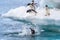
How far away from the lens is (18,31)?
8.11 m

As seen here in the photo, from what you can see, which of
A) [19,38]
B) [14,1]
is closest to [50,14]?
[19,38]

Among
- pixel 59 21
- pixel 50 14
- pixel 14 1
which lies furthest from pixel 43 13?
pixel 14 1

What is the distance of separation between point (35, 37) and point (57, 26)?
94 cm

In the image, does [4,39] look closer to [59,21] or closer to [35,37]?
[35,37]

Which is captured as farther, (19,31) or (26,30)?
(19,31)

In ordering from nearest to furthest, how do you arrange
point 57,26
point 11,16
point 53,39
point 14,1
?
point 53,39, point 57,26, point 11,16, point 14,1

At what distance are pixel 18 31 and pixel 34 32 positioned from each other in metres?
0.63

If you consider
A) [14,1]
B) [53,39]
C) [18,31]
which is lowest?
[53,39]

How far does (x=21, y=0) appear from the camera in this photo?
14.9 meters

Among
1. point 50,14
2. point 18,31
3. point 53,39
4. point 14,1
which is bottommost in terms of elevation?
point 53,39

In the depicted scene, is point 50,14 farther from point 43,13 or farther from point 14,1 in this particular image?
point 14,1

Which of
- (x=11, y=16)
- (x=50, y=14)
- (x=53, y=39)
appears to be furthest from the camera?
(x=11, y=16)

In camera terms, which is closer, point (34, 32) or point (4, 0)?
point (34, 32)

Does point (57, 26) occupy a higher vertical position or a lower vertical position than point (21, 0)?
lower
